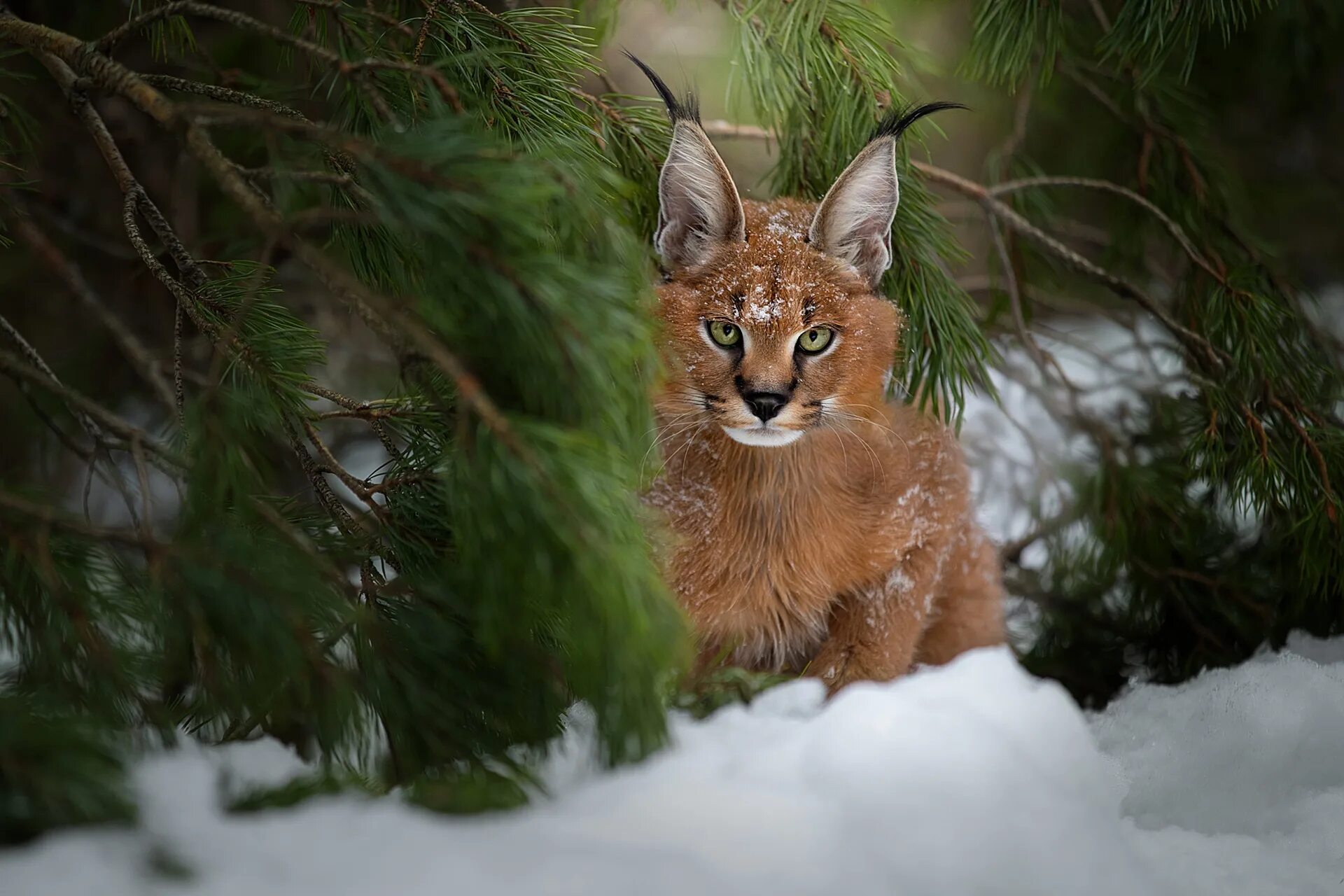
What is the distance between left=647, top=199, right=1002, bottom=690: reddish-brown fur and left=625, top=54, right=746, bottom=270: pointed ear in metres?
0.03

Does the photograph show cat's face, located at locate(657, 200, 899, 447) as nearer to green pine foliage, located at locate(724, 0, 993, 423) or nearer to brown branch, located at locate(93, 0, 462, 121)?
green pine foliage, located at locate(724, 0, 993, 423)

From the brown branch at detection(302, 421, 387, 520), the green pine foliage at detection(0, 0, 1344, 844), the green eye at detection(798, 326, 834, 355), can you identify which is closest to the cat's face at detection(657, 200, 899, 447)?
the green eye at detection(798, 326, 834, 355)

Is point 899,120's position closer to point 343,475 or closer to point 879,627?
point 879,627

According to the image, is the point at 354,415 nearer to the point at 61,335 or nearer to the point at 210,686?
the point at 210,686

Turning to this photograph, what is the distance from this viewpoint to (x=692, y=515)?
1.63 meters

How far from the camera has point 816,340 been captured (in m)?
1.51

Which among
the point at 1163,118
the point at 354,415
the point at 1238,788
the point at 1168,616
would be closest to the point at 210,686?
the point at 354,415

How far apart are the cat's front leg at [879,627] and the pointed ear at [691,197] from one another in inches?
23.6

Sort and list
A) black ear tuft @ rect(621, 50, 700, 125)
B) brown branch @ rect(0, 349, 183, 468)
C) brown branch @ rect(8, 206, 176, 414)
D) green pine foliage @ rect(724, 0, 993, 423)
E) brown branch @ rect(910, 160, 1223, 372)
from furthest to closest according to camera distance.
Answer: brown branch @ rect(910, 160, 1223, 372)
green pine foliage @ rect(724, 0, 993, 423)
black ear tuft @ rect(621, 50, 700, 125)
brown branch @ rect(8, 206, 176, 414)
brown branch @ rect(0, 349, 183, 468)

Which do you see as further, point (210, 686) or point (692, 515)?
point (692, 515)

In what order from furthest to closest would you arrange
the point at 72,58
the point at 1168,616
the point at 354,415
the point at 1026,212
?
Answer: the point at 1026,212 → the point at 1168,616 → the point at 354,415 → the point at 72,58

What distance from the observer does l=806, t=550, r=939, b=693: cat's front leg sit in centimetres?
166

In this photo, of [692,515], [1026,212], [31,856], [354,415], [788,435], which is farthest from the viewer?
[1026,212]

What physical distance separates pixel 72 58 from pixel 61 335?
1.57 meters
